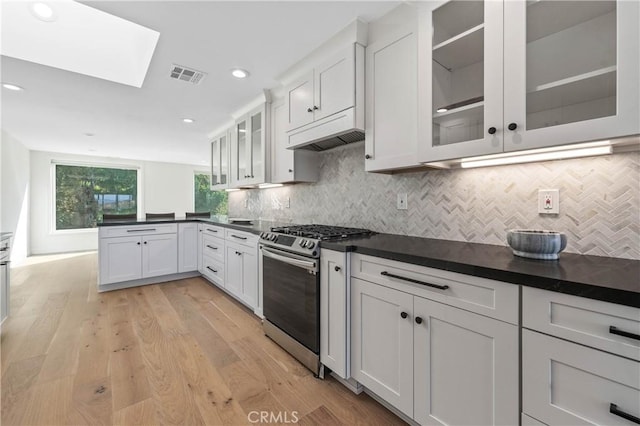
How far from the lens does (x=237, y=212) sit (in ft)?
15.1

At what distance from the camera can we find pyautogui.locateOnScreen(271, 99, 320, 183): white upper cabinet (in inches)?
108

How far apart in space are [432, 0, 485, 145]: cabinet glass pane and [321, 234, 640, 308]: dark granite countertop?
58 cm

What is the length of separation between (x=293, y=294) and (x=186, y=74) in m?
2.20

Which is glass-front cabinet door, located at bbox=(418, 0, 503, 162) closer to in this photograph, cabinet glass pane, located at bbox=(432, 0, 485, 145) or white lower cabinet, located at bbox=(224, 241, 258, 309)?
cabinet glass pane, located at bbox=(432, 0, 485, 145)

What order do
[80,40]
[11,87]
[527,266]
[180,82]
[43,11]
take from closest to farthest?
1. [527,266]
2. [43,11]
3. [80,40]
4. [180,82]
5. [11,87]

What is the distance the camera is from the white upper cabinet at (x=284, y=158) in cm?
274

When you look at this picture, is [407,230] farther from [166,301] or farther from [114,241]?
[114,241]

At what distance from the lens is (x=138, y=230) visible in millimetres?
3797

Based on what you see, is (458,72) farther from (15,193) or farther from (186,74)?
(15,193)

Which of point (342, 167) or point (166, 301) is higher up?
point (342, 167)

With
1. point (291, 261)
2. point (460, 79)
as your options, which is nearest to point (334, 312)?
point (291, 261)

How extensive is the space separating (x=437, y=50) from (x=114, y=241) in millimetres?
4138

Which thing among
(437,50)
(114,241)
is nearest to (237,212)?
(114,241)

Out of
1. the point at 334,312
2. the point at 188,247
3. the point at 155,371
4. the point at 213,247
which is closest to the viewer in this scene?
the point at 334,312
